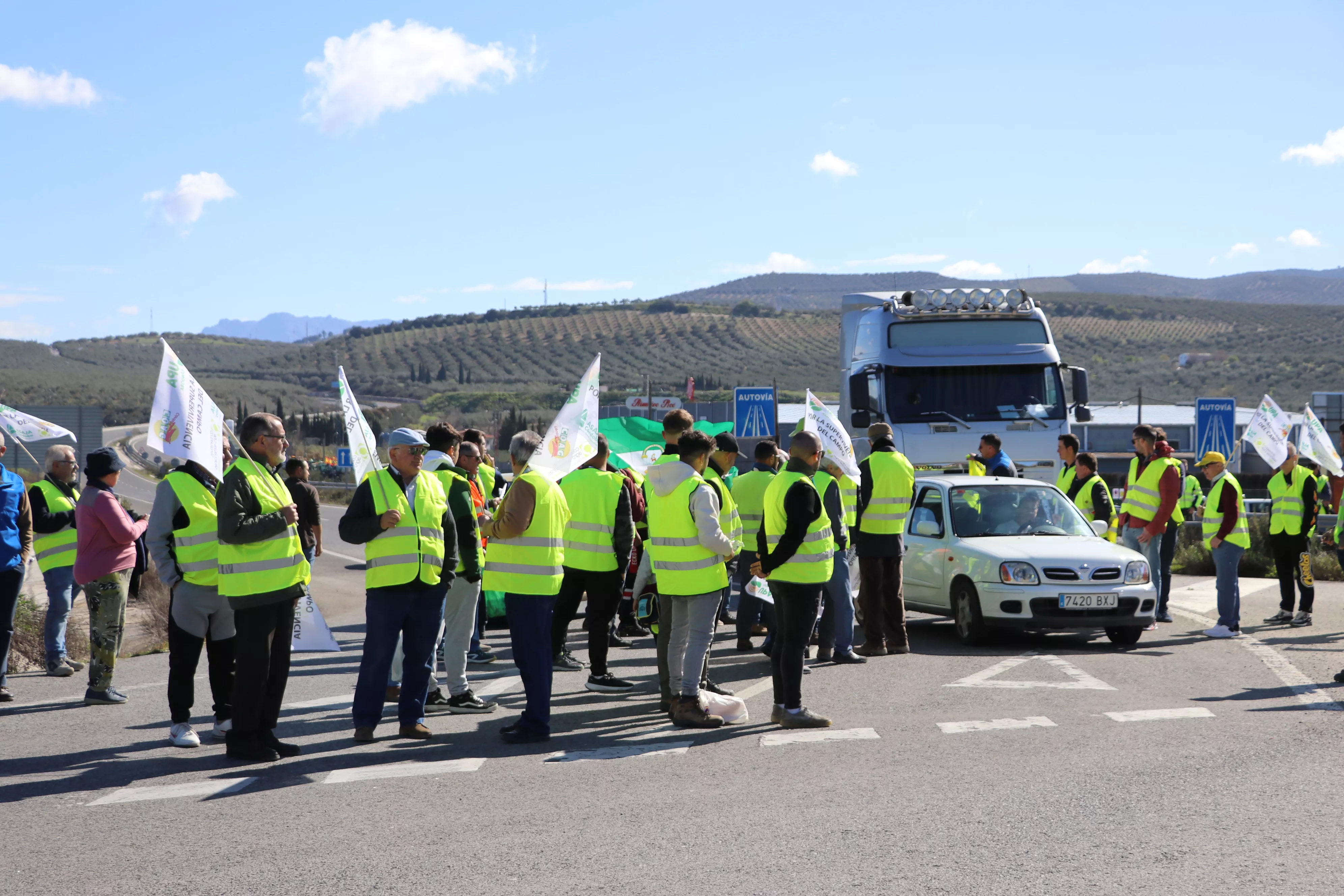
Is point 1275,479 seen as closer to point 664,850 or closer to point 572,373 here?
point 664,850

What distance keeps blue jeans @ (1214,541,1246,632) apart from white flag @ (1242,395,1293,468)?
2.25 meters

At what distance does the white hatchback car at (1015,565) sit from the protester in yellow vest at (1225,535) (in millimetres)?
775

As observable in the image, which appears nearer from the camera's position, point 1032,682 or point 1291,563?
point 1032,682

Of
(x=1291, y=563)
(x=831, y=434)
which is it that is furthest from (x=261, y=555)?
(x=1291, y=563)

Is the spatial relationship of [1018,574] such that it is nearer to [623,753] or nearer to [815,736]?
[815,736]

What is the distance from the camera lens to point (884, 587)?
11.2 metres

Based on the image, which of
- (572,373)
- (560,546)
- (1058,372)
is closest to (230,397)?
(572,373)

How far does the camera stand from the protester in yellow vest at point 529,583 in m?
7.73

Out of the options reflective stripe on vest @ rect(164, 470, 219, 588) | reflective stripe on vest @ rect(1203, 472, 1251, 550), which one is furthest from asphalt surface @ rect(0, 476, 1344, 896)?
reflective stripe on vest @ rect(1203, 472, 1251, 550)

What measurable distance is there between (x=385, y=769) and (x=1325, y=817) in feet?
15.3

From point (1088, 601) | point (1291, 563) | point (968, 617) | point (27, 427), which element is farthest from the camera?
point (1291, 563)

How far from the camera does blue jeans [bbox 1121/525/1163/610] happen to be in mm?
12953

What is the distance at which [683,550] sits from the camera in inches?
317

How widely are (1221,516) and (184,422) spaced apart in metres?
9.82
